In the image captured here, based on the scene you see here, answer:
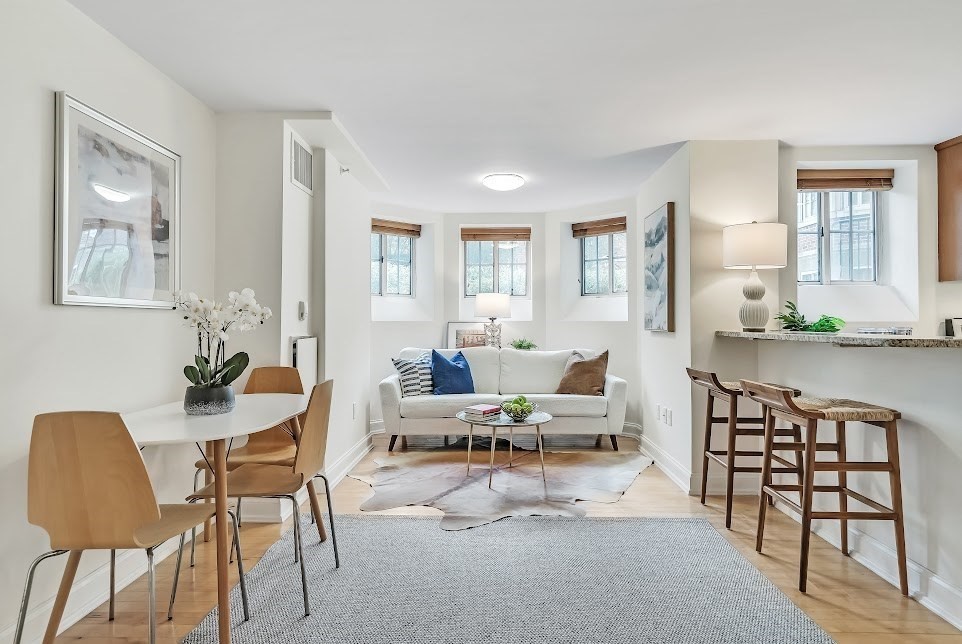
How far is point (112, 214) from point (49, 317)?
21.4 inches

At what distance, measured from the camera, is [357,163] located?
405 centimetres

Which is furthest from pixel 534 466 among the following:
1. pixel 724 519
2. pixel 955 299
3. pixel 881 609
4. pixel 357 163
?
pixel 955 299

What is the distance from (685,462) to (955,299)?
2228 mm

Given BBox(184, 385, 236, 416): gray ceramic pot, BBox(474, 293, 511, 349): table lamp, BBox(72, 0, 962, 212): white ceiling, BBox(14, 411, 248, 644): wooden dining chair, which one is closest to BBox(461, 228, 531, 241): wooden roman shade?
BBox(474, 293, 511, 349): table lamp

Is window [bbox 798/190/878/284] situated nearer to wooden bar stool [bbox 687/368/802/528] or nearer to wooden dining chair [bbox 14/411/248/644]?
wooden bar stool [bbox 687/368/802/528]

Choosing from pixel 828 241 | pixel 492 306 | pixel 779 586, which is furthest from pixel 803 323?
pixel 492 306

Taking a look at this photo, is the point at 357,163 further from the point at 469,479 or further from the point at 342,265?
the point at 469,479

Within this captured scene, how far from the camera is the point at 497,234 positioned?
6.21 meters

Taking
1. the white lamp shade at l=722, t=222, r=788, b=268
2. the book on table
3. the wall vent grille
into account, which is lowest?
the book on table

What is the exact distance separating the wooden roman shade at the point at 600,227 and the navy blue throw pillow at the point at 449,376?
81.8 inches

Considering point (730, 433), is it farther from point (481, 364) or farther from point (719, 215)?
point (481, 364)

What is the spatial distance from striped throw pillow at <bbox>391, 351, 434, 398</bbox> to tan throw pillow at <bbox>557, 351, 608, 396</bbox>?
48.5 inches

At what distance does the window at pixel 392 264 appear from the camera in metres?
5.86

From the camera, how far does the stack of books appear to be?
3.85 metres
